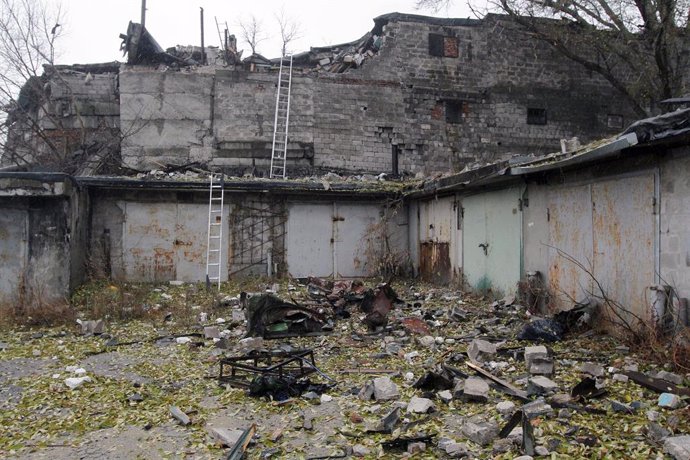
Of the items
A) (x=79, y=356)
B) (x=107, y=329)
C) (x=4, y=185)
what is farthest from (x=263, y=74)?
(x=79, y=356)

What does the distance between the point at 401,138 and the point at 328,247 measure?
17.1ft

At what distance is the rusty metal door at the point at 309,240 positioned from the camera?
42.6 ft

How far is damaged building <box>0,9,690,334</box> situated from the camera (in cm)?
674

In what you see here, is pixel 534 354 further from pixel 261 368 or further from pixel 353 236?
pixel 353 236

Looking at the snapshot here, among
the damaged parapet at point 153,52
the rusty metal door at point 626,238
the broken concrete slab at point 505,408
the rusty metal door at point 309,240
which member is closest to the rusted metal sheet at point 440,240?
the rusty metal door at point 309,240

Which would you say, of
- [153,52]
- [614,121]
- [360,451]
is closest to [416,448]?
[360,451]

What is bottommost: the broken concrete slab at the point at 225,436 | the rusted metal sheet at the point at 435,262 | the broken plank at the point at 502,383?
the broken concrete slab at the point at 225,436

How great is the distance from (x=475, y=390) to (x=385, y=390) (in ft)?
2.67

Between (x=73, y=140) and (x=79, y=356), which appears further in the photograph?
(x=73, y=140)

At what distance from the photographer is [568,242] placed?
7613mm

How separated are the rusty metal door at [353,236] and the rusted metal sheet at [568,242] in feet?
19.5

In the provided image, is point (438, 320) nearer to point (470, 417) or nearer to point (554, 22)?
point (470, 417)

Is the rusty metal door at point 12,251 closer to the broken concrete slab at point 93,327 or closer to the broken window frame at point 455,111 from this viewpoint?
the broken concrete slab at point 93,327

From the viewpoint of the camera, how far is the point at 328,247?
13242mm
